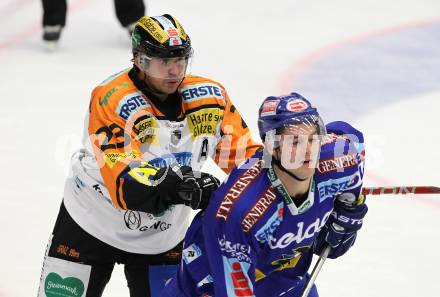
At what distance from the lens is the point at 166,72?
139 inches

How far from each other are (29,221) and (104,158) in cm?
177

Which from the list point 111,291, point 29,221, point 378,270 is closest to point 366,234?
point 378,270

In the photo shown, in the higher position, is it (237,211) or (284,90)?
(237,211)

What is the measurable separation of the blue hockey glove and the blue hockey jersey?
65mm

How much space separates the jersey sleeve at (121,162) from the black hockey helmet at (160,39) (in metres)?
0.22

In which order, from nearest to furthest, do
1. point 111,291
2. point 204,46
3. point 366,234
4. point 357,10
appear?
point 111,291, point 366,234, point 204,46, point 357,10

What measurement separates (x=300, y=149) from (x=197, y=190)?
36cm

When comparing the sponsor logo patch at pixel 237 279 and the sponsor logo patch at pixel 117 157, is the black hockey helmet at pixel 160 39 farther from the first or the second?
the sponsor logo patch at pixel 237 279

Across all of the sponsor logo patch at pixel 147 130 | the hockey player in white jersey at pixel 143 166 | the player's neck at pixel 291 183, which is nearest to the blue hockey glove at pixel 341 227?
the player's neck at pixel 291 183

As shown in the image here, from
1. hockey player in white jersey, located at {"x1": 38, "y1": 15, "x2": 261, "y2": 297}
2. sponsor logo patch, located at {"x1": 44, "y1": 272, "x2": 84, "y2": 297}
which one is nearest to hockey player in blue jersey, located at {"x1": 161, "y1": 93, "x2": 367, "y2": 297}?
hockey player in white jersey, located at {"x1": 38, "y1": 15, "x2": 261, "y2": 297}

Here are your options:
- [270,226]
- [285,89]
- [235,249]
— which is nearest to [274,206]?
[270,226]

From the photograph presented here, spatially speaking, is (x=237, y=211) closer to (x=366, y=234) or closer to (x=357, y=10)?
(x=366, y=234)

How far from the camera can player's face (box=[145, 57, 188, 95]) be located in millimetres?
3529

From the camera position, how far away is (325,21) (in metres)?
7.61
